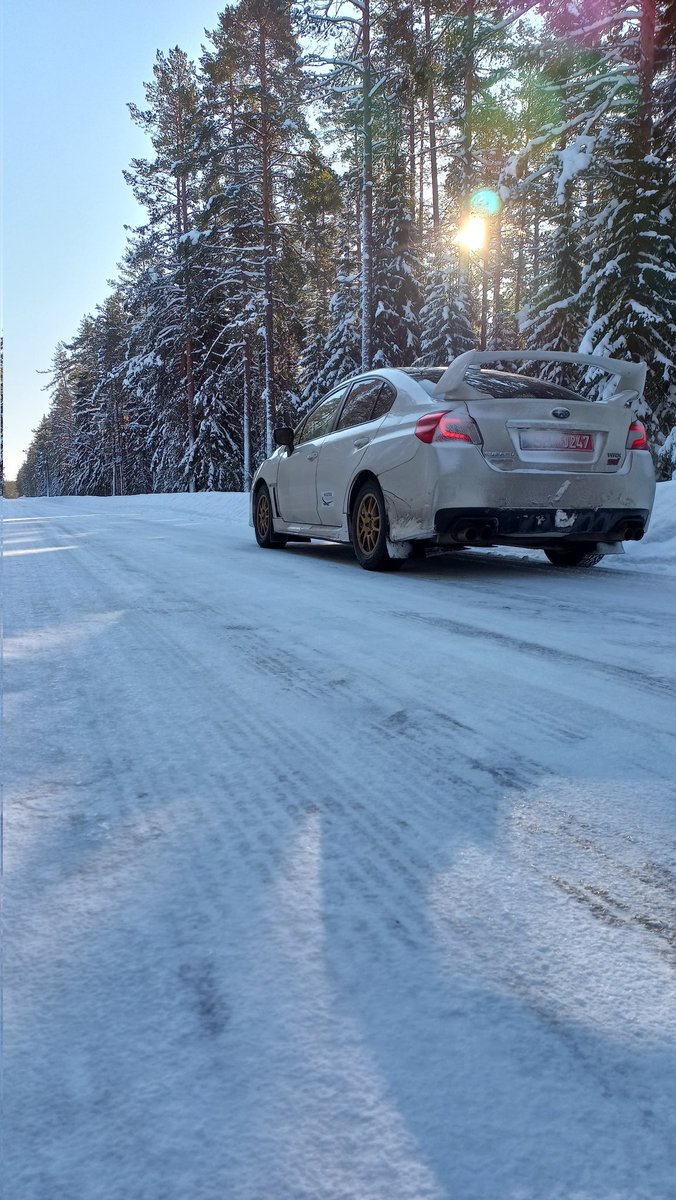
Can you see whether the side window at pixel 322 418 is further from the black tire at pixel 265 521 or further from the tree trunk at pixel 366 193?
the tree trunk at pixel 366 193

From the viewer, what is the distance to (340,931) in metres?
1.39

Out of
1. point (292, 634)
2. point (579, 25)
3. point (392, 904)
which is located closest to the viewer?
point (392, 904)

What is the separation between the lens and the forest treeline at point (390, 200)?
1777 centimetres

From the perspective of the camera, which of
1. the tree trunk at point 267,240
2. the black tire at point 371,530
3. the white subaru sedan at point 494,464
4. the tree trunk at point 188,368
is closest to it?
the white subaru sedan at point 494,464

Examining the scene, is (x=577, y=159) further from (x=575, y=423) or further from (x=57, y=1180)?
(x=57, y=1180)

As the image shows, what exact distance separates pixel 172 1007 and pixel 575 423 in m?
5.21

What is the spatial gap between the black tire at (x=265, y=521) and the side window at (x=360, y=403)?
65.3 inches

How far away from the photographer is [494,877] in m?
1.57

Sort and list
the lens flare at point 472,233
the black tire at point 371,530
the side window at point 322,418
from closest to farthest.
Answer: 1. the black tire at point 371,530
2. the side window at point 322,418
3. the lens flare at point 472,233

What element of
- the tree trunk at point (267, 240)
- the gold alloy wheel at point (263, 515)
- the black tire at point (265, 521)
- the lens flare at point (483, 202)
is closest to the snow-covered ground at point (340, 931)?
the black tire at point (265, 521)

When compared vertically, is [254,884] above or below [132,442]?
below

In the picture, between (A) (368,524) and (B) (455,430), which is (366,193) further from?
(B) (455,430)

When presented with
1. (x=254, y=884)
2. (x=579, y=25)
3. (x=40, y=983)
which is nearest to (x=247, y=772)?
(x=254, y=884)

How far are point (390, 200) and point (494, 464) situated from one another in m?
25.6
